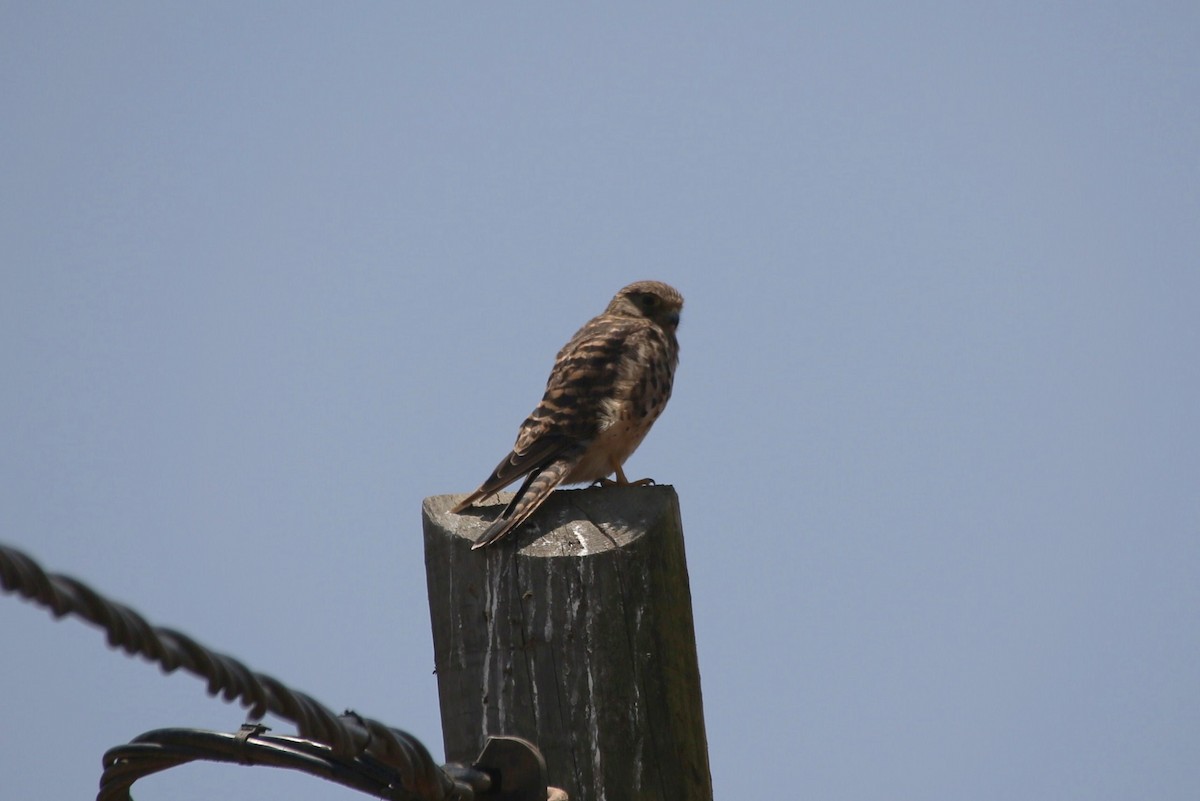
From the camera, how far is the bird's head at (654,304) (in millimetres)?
6316

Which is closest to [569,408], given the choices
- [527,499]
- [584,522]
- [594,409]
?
[594,409]

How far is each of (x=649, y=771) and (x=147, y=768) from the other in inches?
40.4

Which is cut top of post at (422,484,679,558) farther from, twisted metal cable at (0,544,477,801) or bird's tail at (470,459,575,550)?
twisted metal cable at (0,544,477,801)

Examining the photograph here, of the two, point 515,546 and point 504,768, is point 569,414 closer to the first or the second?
point 515,546

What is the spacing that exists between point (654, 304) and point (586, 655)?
3564 millimetres

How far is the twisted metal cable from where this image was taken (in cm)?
156

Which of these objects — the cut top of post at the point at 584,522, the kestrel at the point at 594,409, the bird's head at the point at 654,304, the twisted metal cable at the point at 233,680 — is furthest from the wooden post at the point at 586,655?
the bird's head at the point at 654,304

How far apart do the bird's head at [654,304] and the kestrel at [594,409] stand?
418 millimetres

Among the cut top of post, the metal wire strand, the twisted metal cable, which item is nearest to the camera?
the twisted metal cable

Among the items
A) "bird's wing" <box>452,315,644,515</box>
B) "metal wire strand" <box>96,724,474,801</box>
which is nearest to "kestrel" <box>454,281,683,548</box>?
"bird's wing" <box>452,315,644,515</box>

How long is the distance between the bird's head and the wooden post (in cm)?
319

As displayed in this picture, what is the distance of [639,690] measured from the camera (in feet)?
9.60

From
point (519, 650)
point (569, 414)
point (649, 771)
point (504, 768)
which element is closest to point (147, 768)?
point (504, 768)

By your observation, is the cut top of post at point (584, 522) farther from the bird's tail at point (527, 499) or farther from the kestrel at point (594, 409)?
the kestrel at point (594, 409)
